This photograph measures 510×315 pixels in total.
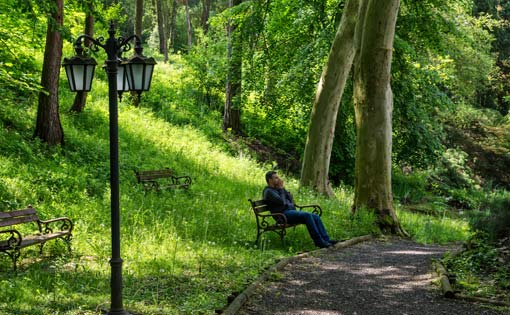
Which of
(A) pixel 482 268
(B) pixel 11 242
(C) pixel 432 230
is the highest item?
(A) pixel 482 268

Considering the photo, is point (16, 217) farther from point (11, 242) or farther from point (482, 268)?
point (482, 268)

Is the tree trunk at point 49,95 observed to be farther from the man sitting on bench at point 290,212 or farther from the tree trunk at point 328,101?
the tree trunk at point 328,101

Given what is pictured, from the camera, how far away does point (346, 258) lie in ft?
32.8


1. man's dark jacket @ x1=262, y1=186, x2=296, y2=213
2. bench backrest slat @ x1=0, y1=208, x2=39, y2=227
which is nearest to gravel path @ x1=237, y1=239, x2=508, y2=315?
man's dark jacket @ x1=262, y1=186, x2=296, y2=213

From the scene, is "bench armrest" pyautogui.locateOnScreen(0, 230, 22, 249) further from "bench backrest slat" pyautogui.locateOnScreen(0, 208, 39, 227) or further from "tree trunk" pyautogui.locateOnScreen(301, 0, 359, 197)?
"tree trunk" pyautogui.locateOnScreen(301, 0, 359, 197)

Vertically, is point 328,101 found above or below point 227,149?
above

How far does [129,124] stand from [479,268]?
14.0 meters

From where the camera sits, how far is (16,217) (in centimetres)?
912

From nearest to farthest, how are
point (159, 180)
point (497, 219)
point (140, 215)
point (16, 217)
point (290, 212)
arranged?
1. point (497, 219)
2. point (16, 217)
3. point (290, 212)
4. point (140, 215)
5. point (159, 180)

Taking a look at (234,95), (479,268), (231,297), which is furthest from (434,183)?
(231,297)

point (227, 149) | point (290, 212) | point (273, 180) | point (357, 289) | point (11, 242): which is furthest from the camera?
point (227, 149)

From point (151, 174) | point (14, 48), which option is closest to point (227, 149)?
point (151, 174)

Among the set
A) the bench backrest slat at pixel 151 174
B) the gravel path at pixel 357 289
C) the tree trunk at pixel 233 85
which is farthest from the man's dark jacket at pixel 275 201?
the tree trunk at pixel 233 85

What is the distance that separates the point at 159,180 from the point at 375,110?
5759 millimetres
